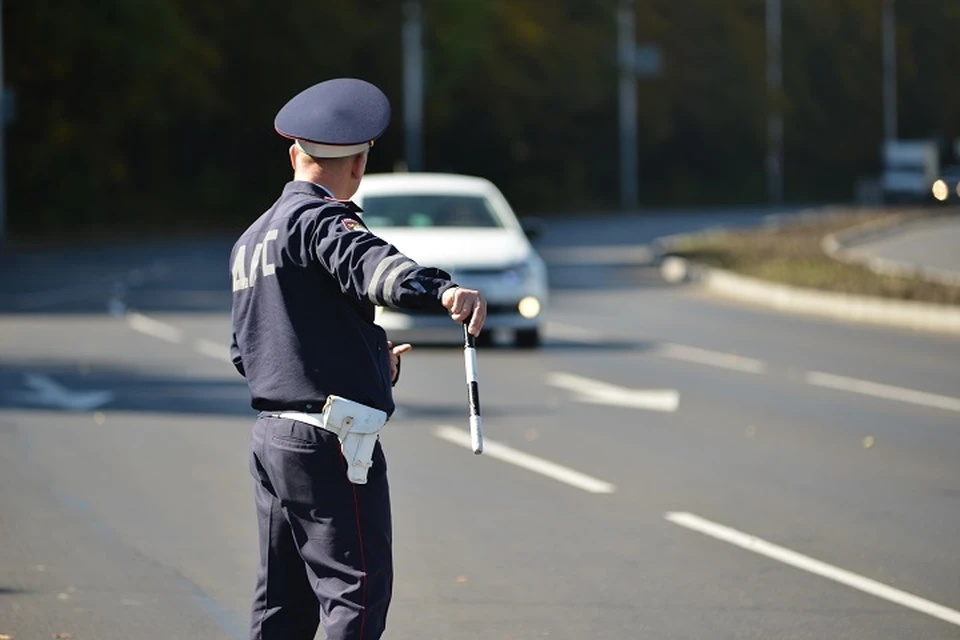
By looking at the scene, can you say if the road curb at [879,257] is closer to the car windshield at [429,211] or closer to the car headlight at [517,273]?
the car windshield at [429,211]

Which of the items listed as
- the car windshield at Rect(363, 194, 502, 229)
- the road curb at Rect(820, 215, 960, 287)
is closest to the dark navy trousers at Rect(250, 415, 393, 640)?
the car windshield at Rect(363, 194, 502, 229)

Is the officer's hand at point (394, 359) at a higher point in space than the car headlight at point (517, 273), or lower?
higher

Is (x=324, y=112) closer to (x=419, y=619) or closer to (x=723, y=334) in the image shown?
(x=419, y=619)

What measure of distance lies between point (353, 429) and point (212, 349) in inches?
593

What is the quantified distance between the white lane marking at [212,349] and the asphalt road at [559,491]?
0.42ft

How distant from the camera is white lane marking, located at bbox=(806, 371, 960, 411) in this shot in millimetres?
15310

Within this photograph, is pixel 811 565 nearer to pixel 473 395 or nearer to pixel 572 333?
pixel 473 395

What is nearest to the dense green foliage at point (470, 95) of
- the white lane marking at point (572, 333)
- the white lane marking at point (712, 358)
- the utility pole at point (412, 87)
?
the utility pole at point (412, 87)

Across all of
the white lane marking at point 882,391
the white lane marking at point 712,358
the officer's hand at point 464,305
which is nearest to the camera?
the officer's hand at point 464,305

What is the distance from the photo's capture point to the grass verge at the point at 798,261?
2602 cm

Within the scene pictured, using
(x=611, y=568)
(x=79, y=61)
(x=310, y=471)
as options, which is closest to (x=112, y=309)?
(x=611, y=568)

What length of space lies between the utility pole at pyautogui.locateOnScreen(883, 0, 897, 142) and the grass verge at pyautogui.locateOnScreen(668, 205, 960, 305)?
47685 mm

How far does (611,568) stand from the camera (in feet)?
28.0

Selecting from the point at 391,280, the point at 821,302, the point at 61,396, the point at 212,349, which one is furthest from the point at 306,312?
the point at 821,302
